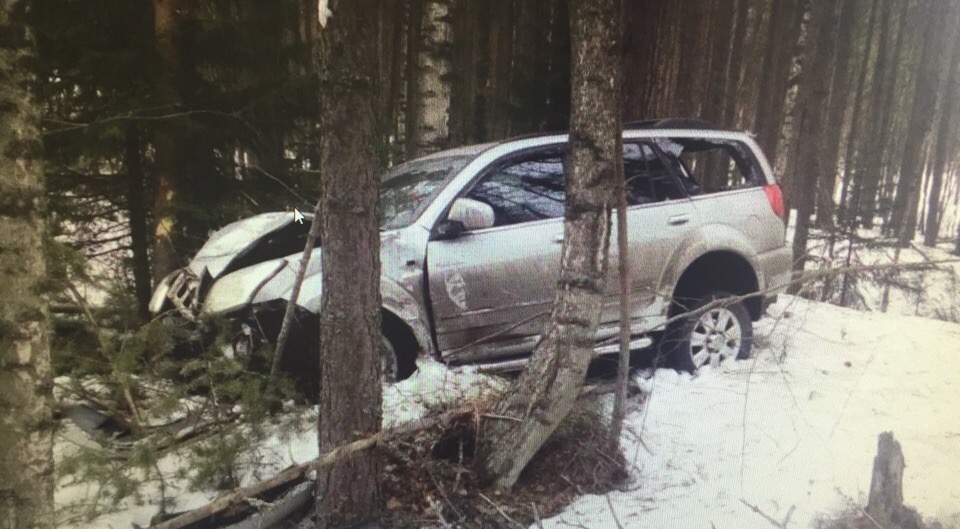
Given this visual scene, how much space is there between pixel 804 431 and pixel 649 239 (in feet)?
2.41

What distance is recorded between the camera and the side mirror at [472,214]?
1983 mm

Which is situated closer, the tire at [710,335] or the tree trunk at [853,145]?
the tree trunk at [853,145]

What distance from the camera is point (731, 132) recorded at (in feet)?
6.71

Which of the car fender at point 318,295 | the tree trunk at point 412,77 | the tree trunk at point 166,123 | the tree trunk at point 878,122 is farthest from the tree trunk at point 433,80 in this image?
the tree trunk at point 878,122

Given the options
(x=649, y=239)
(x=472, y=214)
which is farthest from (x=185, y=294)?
(x=649, y=239)

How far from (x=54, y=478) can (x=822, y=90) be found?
8.49ft

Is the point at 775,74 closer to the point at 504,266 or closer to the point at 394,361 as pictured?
the point at 504,266

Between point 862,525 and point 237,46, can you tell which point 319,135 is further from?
point 862,525

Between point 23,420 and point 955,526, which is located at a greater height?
point 23,420

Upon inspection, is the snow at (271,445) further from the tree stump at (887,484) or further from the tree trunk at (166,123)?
the tree stump at (887,484)

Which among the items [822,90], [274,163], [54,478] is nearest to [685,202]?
[822,90]

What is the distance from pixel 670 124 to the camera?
211 centimetres

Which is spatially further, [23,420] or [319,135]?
[319,135]

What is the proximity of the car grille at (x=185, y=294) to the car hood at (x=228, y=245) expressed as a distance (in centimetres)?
3
